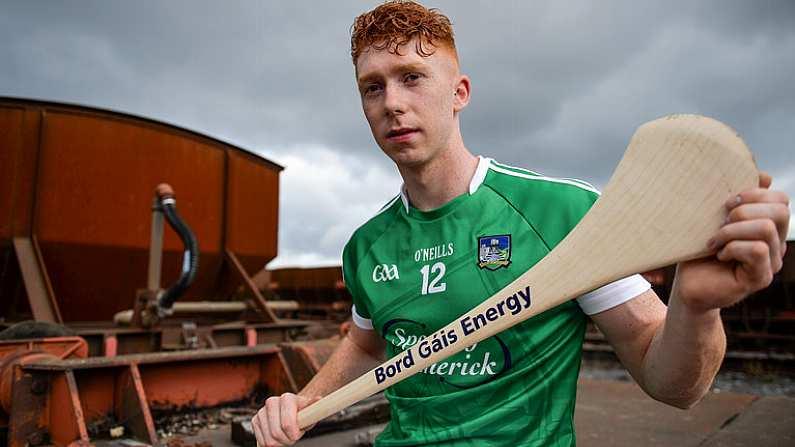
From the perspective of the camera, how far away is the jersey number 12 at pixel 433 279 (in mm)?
1294

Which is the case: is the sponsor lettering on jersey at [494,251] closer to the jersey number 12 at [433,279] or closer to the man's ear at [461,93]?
the jersey number 12 at [433,279]

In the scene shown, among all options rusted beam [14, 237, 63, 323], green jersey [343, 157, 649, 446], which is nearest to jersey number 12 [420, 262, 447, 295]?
green jersey [343, 157, 649, 446]

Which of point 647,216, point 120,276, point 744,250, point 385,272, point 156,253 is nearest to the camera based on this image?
point 744,250

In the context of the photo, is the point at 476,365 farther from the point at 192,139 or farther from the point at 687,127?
the point at 192,139

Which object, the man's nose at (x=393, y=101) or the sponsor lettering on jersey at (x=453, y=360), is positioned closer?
the sponsor lettering on jersey at (x=453, y=360)

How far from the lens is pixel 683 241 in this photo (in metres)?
0.84

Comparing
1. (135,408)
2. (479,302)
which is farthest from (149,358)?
(479,302)

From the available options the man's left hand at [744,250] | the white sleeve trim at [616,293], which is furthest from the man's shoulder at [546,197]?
the man's left hand at [744,250]

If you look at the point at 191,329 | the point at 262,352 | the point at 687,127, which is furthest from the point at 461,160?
the point at 191,329

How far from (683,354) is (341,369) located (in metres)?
0.92

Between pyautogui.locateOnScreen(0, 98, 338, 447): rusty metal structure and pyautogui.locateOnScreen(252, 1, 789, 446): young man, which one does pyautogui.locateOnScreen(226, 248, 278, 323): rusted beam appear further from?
pyautogui.locateOnScreen(252, 1, 789, 446): young man

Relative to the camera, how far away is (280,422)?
123 centimetres

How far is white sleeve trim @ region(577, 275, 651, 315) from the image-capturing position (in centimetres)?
109

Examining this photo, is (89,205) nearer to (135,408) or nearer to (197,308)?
(197,308)
